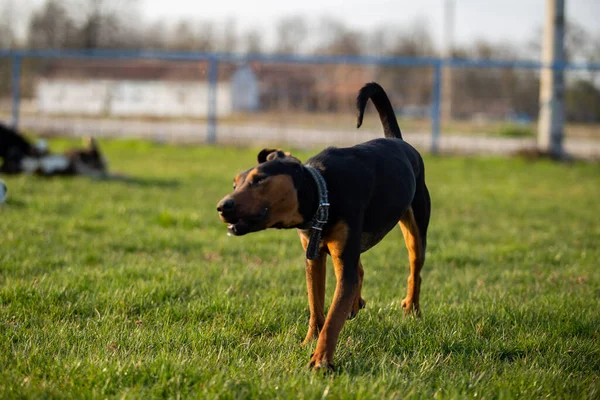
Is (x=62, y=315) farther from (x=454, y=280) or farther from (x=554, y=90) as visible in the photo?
(x=554, y=90)

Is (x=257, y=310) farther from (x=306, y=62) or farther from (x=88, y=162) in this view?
(x=306, y=62)

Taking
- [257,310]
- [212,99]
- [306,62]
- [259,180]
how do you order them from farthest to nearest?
[212,99], [306,62], [257,310], [259,180]

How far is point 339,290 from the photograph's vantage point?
3.55 m

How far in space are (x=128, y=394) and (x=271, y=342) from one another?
3.69 feet

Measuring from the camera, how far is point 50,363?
11.1 ft

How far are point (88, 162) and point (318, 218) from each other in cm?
918

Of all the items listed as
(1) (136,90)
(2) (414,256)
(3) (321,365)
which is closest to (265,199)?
(3) (321,365)

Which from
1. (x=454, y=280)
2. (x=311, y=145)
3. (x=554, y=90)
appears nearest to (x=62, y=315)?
(x=454, y=280)

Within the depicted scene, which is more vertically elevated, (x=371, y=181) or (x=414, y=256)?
(x=371, y=181)

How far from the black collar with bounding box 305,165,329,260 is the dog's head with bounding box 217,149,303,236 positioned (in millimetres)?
102

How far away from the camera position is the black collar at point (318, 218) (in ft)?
11.3

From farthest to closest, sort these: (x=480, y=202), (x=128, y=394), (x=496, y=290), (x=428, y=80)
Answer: (x=428, y=80), (x=480, y=202), (x=496, y=290), (x=128, y=394)

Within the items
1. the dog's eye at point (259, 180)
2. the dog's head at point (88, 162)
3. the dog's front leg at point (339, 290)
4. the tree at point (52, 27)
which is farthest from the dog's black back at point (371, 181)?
the tree at point (52, 27)

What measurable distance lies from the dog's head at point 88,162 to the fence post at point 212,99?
716 cm
